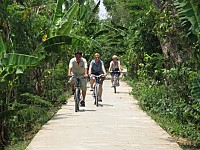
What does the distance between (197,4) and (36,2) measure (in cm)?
987

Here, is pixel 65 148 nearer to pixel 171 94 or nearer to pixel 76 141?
pixel 76 141

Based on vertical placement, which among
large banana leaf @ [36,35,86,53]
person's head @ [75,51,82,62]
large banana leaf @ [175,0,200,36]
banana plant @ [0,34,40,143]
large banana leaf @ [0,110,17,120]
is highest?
large banana leaf @ [175,0,200,36]

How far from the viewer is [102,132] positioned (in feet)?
33.9

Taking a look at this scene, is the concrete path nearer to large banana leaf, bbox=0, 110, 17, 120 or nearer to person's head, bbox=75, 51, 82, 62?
large banana leaf, bbox=0, 110, 17, 120

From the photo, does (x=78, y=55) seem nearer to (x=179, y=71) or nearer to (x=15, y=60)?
(x=179, y=71)

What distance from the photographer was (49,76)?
18812 millimetres

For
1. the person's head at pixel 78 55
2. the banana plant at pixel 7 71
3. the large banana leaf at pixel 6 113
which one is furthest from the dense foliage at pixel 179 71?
the large banana leaf at pixel 6 113

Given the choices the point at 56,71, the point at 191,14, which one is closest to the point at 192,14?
the point at 191,14

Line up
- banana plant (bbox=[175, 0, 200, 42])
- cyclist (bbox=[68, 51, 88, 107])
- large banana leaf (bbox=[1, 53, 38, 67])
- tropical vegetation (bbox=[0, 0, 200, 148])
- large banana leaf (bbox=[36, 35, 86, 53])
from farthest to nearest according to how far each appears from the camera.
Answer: cyclist (bbox=[68, 51, 88, 107]) → large banana leaf (bbox=[36, 35, 86, 53]) → tropical vegetation (bbox=[0, 0, 200, 148]) → large banana leaf (bbox=[1, 53, 38, 67]) → banana plant (bbox=[175, 0, 200, 42])

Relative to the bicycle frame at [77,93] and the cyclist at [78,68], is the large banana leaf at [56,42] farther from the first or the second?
the bicycle frame at [77,93]

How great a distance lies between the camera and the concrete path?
886cm

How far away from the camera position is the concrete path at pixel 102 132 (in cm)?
886

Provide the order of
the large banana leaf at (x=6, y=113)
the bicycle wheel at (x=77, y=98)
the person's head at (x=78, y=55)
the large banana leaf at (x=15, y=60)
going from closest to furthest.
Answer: the large banana leaf at (x=15, y=60) → the large banana leaf at (x=6, y=113) → the bicycle wheel at (x=77, y=98) → the person's head at (x=78, y=55)

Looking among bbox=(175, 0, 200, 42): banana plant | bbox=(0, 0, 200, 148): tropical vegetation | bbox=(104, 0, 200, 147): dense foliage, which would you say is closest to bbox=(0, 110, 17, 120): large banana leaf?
bbox=(0, 0, 200, 148): tropical vegetation
